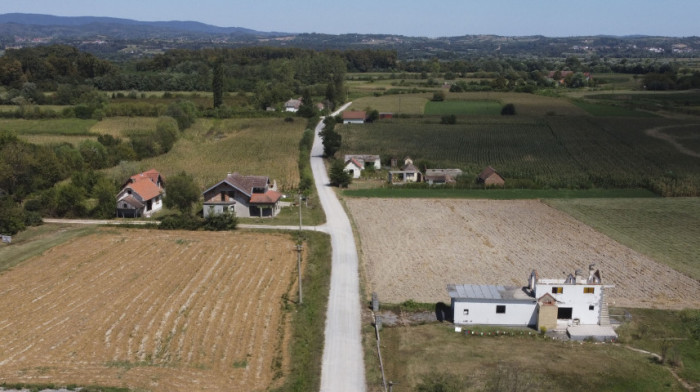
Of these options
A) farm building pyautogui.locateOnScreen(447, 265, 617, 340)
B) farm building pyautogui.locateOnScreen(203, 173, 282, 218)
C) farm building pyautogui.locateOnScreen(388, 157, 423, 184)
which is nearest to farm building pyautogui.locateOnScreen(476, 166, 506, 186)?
farm building pyautogui.locateOnScreen(388, 157, 423, 184)

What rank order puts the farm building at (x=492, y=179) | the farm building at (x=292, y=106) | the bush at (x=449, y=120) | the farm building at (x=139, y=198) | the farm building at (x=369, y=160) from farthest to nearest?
the farm building at (x=292, y=106) → the bush at (x=449, y=120) → the farm building at (x=369, y=160) → the farm building at (x=492, y=179) → the farm building at (x=139, y=198)

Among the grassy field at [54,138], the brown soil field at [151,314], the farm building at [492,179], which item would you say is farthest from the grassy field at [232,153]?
the brown soil field at [151,314]


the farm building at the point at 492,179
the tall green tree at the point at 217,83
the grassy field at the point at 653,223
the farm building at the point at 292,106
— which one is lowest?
the grassy field at the point at 653,223

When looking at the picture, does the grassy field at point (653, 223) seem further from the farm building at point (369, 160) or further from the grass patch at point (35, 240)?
the grass patch at point (35, 240)

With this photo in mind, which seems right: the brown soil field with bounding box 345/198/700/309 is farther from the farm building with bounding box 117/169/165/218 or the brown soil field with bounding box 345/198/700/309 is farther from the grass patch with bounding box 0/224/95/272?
the grass patch with bounding box 0/224/95/272

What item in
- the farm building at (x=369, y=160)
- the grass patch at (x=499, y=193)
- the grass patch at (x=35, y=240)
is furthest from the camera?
the farm building at (x=369, y=160)

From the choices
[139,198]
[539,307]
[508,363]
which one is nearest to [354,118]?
[139,198]
